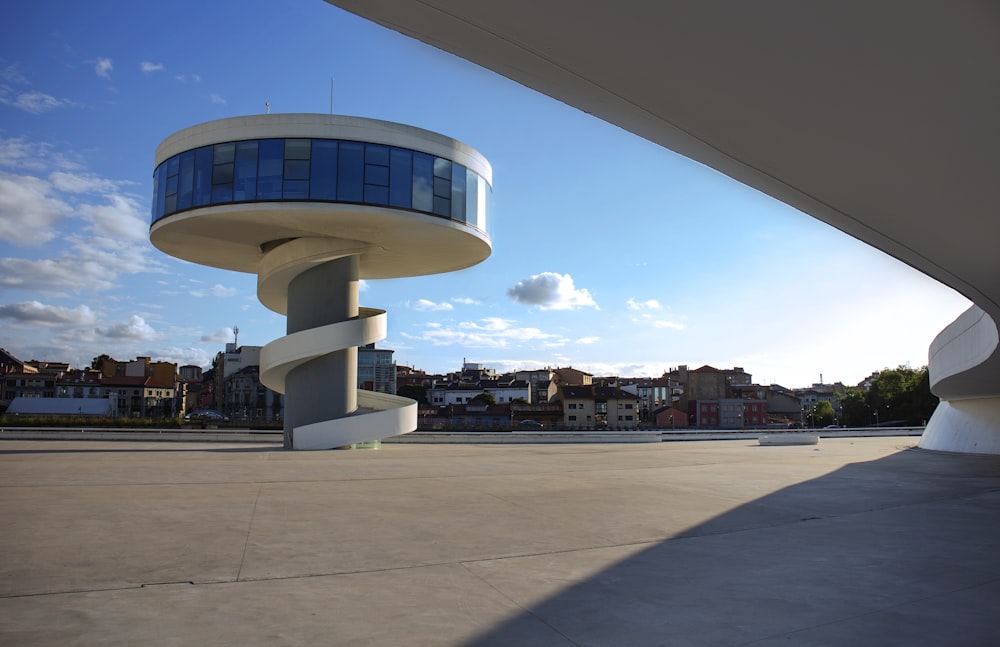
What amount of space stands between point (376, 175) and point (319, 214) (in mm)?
2590

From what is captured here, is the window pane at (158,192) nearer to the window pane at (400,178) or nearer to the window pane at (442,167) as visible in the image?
the window pane at (400,178)

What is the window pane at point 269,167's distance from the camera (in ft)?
82.8

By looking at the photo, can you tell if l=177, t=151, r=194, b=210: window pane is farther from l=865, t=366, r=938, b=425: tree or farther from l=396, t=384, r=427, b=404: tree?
l=396, t=384, r=427, b=404: tree

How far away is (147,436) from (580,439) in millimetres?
21267

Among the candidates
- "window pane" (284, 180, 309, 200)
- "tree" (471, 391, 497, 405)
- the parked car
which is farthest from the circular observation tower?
"tree" (471, 391, 497, 405)

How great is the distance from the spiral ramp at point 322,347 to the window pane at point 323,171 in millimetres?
2979

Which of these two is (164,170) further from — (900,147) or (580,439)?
(900,147)

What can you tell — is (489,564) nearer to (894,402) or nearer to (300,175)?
(300,175)

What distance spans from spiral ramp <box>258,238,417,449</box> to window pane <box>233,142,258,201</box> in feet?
10.5

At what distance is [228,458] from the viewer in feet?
67.3

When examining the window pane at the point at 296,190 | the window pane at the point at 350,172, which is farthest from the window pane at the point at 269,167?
the window pane at the point at 350,172

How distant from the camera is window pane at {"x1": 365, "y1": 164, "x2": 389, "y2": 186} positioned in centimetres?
2605

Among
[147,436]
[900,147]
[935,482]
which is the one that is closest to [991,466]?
[935,482]

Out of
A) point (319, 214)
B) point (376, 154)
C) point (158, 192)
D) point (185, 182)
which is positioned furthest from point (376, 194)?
point (158, 192)
